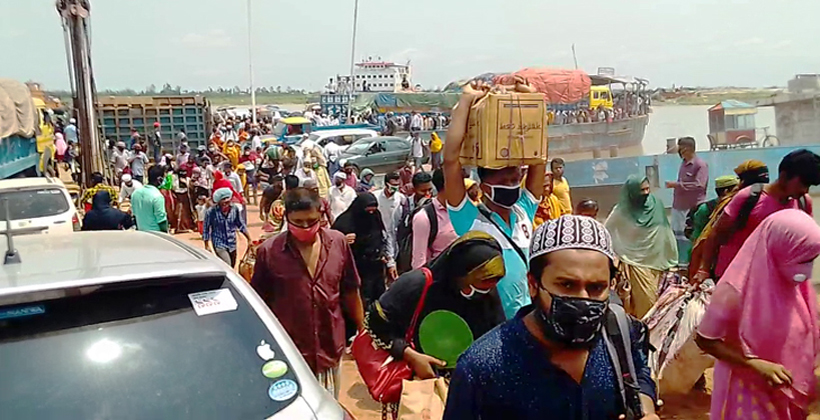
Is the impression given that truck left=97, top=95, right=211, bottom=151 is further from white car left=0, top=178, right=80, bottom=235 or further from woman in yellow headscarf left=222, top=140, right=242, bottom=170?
white car left=0, top=178, right=80, bottom=235

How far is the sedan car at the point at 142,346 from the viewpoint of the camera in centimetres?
205

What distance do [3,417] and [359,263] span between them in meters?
5.25

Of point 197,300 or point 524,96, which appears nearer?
point 197,300

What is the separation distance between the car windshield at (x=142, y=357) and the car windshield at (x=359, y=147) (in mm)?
20498

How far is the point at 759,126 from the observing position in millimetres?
19781

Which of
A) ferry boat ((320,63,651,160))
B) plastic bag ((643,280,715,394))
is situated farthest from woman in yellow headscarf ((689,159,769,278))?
ferry boat ((320,63,651,160))

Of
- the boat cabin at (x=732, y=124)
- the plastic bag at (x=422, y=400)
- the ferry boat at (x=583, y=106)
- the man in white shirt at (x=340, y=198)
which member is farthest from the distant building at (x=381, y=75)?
the plastic bag at (x=422, y=400)

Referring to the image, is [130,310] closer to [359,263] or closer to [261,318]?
[261,318]

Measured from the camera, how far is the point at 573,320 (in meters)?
1.94

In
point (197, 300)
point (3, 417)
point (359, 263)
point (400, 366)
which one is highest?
point (197, 300)

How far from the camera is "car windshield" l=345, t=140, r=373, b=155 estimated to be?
22.8 m

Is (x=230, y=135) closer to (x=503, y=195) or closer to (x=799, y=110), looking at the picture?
(x=799, y=110)

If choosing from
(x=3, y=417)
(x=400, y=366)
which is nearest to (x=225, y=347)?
(x=3, y=417)

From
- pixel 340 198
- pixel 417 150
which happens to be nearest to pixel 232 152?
pixel 417 150
